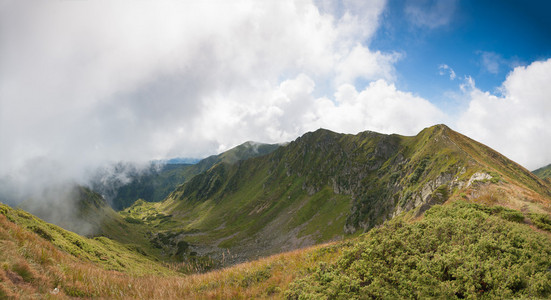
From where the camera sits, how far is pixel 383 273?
422 inches

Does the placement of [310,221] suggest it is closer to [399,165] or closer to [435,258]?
[399,165]

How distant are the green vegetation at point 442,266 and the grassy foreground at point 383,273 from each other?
4 cm

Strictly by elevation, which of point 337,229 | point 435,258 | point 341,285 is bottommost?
point 337,229

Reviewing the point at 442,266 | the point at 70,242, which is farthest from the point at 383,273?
the point at 70,242

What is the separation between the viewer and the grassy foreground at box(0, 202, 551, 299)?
346 inches

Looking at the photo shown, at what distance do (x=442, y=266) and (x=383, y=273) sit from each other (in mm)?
2726

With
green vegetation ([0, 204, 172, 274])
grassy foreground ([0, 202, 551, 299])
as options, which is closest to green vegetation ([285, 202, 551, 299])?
grassy foreground ([0, 202, 551, 299])

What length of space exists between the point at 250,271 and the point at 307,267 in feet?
13.3

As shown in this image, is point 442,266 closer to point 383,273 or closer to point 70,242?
point 383,273

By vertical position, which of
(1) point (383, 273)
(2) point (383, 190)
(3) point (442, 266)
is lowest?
(2) point (383, 190)

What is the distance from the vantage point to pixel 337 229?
426 ft

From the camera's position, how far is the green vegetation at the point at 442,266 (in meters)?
9.19

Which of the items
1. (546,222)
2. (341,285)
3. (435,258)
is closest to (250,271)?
(341,285)

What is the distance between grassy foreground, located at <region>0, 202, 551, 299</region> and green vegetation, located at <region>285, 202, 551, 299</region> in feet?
0.13
